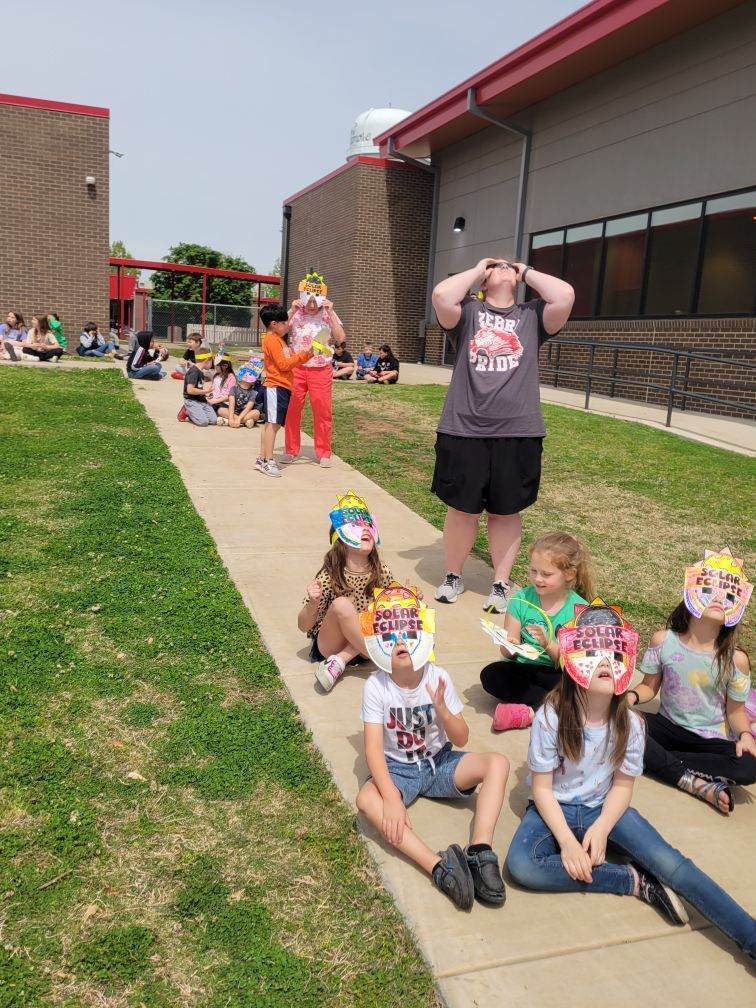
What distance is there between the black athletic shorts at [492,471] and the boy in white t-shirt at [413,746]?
191 centimetres

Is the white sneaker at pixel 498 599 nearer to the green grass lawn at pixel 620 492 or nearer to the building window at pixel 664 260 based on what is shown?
the green grass lawn at pixel 620 492

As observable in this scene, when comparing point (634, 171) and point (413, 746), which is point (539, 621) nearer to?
point (413, 746)

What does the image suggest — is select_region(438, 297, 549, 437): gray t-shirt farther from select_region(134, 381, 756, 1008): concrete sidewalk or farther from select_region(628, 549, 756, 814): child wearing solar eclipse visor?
select_region(628, 549, 756, 814): child wearing solar eclipse visor

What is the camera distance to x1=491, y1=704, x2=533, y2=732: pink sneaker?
3654 mm

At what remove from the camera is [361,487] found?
311 inches

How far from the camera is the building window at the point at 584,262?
16172mm

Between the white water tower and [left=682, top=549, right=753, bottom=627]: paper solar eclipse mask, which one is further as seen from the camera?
the white water tower

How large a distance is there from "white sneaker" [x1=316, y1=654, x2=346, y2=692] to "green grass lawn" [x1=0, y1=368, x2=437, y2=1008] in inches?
8.2

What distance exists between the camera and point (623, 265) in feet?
50.6

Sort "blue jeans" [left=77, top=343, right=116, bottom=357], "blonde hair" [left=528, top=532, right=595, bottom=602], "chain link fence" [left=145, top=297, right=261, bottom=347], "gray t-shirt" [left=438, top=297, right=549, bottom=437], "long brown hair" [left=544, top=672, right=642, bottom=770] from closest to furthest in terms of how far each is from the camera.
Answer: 1. "long brown hair" [left=544, top=672, right=642, bottom=770]
2. "blonde hair" [left=528, top=532, right=595, bottom=602]
3. "gray t-shirt" [left=438, top=297, right=549, bottom=437]
4. "blue jeans" [left=77, top=343, right=116, bottom=357]
5. "chain link fence" [left=145, top=297, right=261, bottom=347]

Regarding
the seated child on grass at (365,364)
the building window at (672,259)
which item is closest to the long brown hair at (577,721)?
the building window at (672,259)

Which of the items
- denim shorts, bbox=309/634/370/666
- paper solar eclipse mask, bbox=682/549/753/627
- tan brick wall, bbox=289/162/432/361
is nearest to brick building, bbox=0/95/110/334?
tan brick wall, bbox=289/162/432/361

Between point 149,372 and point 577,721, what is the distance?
41.5 feet

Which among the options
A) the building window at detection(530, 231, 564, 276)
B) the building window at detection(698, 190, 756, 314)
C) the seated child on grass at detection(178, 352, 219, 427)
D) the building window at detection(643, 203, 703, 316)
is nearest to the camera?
the seated child on grass at detection(178, 352, 219, 427)
